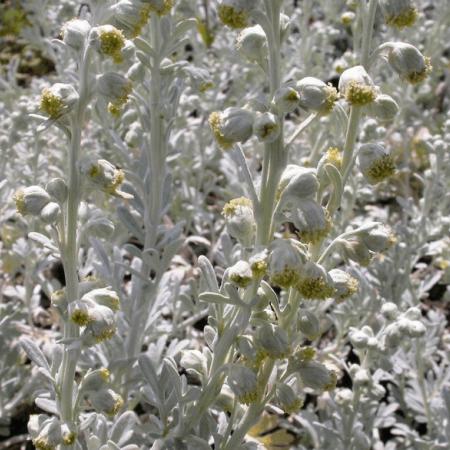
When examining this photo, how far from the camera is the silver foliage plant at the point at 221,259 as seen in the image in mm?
1854

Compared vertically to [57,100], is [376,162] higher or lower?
lower

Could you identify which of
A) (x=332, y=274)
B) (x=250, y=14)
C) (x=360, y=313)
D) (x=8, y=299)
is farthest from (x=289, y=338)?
(x=8, y=299)

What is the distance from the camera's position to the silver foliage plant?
185 centimetres

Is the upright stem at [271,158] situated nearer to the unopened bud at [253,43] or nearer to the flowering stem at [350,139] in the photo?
the unopened bud at [253,43]

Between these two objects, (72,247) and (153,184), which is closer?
(72,247)

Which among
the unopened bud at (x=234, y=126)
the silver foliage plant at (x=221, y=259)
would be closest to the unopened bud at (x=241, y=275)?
the silver foliage plant at (x=221, y=259)

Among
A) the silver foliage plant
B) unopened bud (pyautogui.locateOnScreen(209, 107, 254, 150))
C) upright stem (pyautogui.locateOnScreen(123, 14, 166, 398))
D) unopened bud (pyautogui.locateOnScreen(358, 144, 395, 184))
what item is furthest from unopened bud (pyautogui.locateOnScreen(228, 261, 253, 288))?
upright stem (pyautogui.locateOnScreen(123, 14, 166, 398))

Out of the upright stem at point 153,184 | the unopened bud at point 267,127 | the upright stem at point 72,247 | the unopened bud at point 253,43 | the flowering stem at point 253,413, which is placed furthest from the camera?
the upright stem at point 153,184

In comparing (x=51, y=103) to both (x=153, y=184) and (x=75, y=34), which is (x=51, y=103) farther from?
(x=153, y=184)

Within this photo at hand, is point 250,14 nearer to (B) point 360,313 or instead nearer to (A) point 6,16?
(B) point 360,313

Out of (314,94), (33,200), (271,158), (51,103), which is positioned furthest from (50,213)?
(314,94)

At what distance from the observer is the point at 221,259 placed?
3.55 meters

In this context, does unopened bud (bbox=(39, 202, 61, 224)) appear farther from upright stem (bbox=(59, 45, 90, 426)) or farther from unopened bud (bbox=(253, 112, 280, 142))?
unopened bud (bbox=(253, 112, 280, 142))

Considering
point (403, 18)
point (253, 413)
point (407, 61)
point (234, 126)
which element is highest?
point (403, 18)
